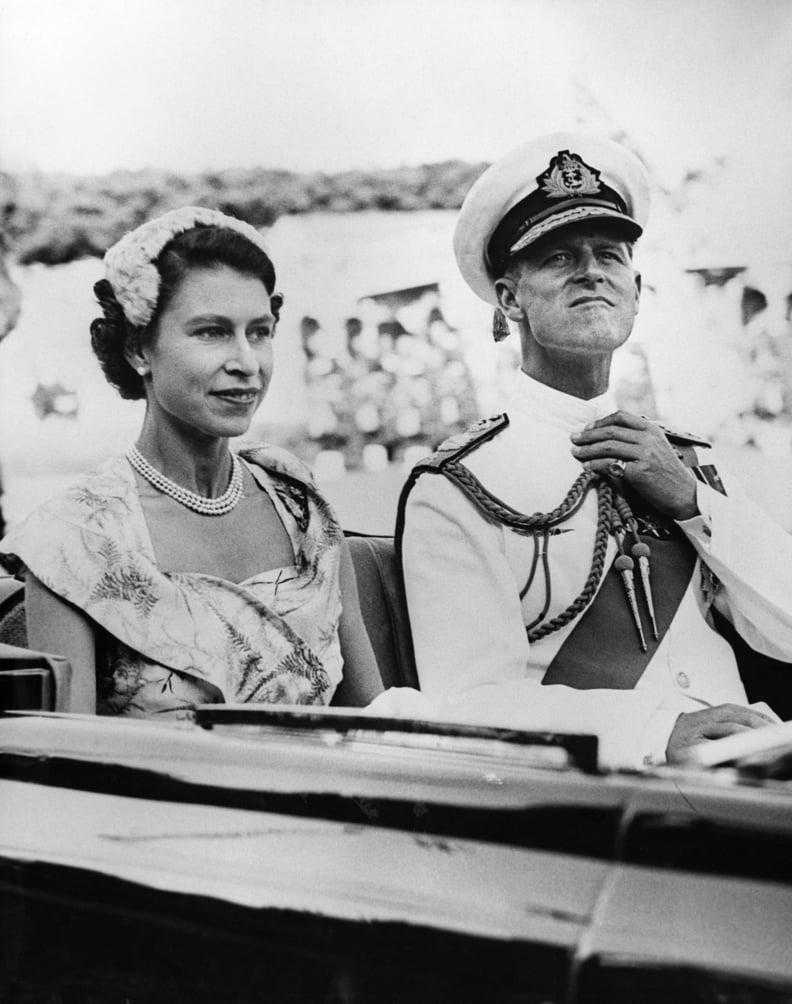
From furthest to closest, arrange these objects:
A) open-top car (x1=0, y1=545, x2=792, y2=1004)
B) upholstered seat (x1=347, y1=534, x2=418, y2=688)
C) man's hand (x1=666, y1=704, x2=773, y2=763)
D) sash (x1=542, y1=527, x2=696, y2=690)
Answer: upholstered seat (x1=347, y1=534, x2=418, y2=688)
sash (x1=542, y1=527, x2=696, y2=690)
man's hand (x1=666, y1=704, x2=773, y2=763)
open-top car (x1=0, y1=545, x2=792, y2=1004)

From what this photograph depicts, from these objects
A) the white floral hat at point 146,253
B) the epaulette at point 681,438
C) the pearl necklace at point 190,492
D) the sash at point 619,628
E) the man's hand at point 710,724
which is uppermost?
the white floral hat at point 146,253

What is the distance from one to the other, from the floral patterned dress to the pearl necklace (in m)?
0.02

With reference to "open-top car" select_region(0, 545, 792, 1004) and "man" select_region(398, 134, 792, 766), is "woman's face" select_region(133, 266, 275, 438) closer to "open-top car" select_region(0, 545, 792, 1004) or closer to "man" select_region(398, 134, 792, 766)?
"man" select_region(398, 134, 792, 766)

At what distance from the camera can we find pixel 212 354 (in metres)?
1.68

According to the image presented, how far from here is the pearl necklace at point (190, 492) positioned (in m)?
1.68

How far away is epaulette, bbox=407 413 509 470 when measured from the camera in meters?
1.70

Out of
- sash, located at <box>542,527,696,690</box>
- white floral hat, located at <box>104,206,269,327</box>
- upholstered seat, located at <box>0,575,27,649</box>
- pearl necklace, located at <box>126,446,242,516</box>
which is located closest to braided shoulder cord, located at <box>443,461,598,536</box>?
sash, located at <box>542,527,696,690</box>

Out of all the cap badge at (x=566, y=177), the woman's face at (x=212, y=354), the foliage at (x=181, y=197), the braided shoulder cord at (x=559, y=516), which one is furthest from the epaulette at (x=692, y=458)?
the woman's face at (x=212, y=354)

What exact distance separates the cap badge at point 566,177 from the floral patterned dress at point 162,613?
2.18 ft

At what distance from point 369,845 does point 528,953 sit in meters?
0.26

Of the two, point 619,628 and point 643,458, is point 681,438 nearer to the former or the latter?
point 643,458

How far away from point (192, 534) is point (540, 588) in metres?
0.51

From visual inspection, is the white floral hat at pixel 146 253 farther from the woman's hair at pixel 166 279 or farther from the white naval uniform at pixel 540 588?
the white naval uniform at pixel 540 588

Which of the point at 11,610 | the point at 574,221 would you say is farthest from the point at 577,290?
the point at 11,610
